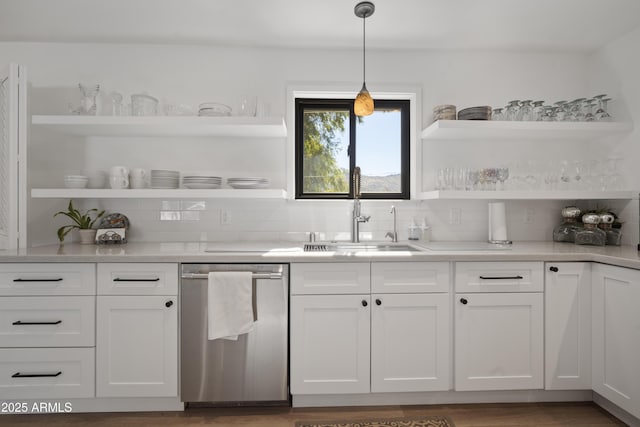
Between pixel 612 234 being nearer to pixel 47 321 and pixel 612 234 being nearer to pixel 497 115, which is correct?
pixel 497 115

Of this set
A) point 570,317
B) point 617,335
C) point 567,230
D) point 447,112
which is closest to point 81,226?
point 447,112

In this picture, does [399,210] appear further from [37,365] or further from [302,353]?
[37,365]

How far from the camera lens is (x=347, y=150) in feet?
9.05

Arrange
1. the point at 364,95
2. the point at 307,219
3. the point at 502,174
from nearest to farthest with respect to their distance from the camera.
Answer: the point at 364,95
the point at 502,174
the point at 307,219

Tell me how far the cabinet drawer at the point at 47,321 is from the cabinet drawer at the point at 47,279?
1.6 inches

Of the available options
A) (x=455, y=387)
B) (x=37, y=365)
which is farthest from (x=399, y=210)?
(x=37, y=365)

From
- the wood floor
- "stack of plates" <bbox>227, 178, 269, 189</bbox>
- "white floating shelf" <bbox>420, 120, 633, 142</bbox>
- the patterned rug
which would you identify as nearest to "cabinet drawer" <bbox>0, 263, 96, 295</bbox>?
the wood floor

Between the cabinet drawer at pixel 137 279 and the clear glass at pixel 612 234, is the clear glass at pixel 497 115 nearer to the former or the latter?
the clear glass at pixel 612 234

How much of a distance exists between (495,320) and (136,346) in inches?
81.4

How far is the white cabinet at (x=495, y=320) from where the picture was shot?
198 cm

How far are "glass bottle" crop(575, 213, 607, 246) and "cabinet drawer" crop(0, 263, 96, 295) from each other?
10.2 ft

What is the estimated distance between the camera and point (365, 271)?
6.42 ft

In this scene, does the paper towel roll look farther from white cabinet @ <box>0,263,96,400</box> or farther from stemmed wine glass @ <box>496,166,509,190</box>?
white cabinet @ <box>0,263,96,400</box>

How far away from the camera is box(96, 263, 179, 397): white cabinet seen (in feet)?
6.23
